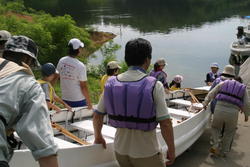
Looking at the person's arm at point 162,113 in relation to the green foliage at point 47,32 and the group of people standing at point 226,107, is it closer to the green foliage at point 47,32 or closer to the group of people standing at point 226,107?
the group of people standing at point 226,107

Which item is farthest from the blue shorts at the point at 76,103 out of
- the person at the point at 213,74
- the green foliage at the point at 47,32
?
the green foliage at the point at 47,32

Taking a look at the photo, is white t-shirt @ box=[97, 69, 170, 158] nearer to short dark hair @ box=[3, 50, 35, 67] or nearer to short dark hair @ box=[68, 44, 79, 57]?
short dark hair @ box=[3, 50, 35, 67]

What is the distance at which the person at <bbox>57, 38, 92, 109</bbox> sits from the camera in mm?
4719

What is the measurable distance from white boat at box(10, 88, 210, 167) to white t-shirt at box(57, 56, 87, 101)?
279 mm

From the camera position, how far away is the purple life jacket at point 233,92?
5084 millimetres

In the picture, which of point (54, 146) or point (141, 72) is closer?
point (54, 146)

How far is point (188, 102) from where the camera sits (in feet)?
22.6

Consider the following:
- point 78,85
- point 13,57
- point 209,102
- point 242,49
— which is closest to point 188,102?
point 209,102

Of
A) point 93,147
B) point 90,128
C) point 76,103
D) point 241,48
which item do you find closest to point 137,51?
point 93,147

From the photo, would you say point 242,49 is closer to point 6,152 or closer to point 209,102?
point 209,102

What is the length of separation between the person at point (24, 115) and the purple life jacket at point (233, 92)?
3.97 meters

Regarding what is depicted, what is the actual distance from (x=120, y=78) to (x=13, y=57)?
3.91 feet

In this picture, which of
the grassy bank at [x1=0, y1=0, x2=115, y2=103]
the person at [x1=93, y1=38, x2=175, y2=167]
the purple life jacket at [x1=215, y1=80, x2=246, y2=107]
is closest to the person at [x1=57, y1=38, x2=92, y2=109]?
the person at [x1=93, y1=38, x2=175, y2=167]

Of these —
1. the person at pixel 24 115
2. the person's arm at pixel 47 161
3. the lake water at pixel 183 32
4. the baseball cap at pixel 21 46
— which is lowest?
the lake water at pixel 183 32
